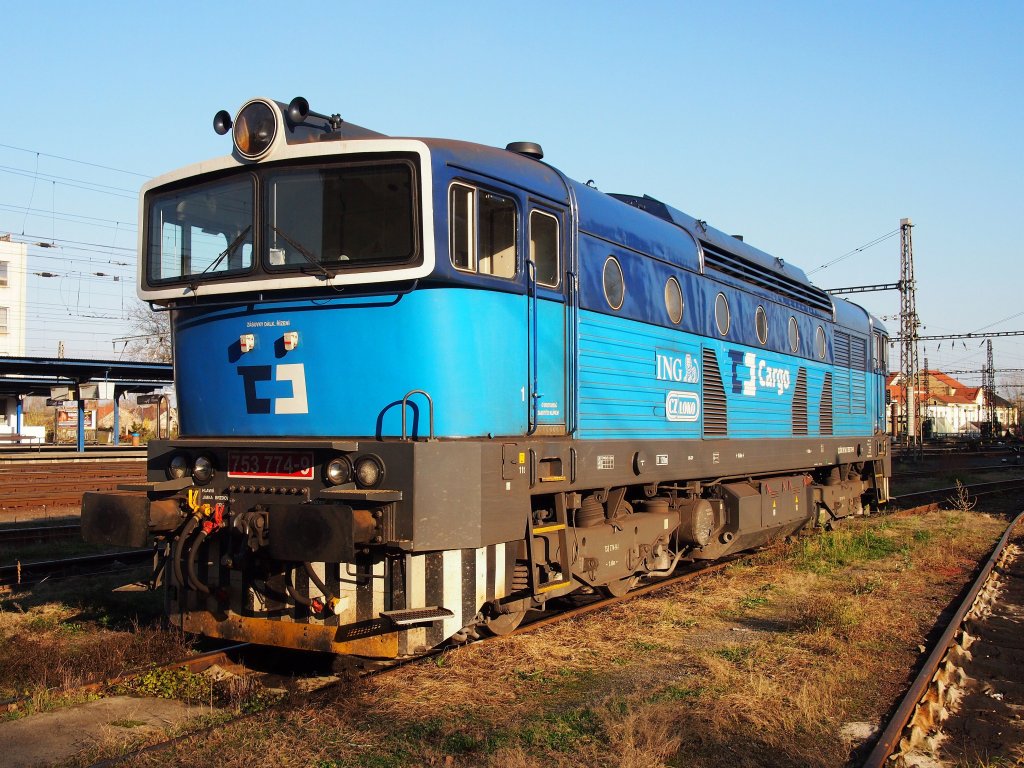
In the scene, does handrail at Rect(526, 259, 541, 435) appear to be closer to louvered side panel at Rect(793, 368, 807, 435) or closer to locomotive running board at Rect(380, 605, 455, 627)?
locomotive running board at Rect(380, 605, 455, 627)

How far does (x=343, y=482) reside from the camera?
5.90 m

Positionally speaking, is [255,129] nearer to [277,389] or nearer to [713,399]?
[277,389]

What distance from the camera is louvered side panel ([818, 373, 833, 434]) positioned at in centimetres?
1377

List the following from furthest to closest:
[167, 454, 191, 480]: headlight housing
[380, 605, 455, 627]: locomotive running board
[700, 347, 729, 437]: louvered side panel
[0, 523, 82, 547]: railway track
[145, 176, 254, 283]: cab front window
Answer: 1. [0, 523, 82, 547]: railway track
2. [700, 347, 729, 437]: louvered side panel
3. [167, 454, 191, 480]: headlight housing
4. [145, 176, 254, 283]: cab front window
5. [380, 605, 455, 627]: locomotive running board

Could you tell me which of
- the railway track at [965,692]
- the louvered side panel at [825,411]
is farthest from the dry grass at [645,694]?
the louvered side panel at [825,411]

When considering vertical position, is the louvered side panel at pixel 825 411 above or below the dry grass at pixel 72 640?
above

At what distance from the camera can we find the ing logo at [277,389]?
6285mm

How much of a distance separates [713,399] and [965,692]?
13.8ft

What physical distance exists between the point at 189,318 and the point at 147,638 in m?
2.43

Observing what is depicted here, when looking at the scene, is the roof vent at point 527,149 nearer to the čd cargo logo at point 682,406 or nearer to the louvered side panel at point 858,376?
the čd cargo logo at point 682,406

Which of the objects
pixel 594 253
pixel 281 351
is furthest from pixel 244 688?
pixel 594 253

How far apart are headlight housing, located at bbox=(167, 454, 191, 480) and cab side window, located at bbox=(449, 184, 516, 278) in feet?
8.22

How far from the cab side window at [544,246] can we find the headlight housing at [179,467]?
2.93 metres

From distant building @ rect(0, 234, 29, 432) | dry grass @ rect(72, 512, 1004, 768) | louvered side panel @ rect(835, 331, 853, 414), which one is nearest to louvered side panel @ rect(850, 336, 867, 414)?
louvered side panel @ rect(835, 331, 853, 414)
